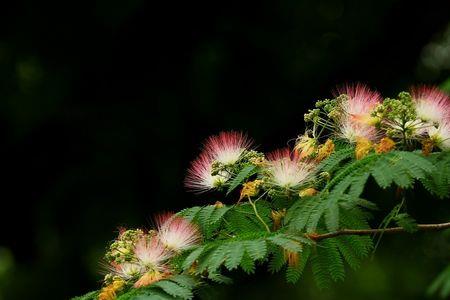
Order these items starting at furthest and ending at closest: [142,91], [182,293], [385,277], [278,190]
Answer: [142,91] < [385,277] < [278,190] < [182,293]

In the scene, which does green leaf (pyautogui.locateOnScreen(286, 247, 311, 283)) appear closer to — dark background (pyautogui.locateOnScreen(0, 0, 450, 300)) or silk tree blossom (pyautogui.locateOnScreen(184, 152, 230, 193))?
silk tree blossom (pyautogui.locateOnScreen(184, 152, 230, 193))

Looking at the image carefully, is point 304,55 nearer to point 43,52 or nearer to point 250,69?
point 250,69

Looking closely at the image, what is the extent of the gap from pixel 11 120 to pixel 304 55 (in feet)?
8.34

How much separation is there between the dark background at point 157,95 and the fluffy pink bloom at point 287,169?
5.07 meters

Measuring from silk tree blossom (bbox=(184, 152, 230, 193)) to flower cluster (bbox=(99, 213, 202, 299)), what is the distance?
0.59ft

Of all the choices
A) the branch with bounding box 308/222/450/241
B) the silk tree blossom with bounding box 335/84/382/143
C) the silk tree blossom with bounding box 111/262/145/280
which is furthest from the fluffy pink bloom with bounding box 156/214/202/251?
the silk tree blossom with bounding box 335/84/382/143

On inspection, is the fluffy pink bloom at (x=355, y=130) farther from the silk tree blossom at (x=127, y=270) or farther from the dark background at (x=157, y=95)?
the dark background at (x=157, y=95)

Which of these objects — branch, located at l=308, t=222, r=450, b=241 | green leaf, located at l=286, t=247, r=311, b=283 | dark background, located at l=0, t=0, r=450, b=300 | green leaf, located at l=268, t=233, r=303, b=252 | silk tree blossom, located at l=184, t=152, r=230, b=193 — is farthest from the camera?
dark background, located at l=0, t=0, r=450, b=300

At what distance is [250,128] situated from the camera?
323 inches

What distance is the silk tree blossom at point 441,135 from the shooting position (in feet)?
9.35

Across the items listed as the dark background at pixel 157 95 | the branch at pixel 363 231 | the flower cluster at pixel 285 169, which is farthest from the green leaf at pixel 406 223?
the dark background at pixel 157 95

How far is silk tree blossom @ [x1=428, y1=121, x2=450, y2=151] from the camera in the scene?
2.85 m

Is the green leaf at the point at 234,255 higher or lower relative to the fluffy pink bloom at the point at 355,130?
lower

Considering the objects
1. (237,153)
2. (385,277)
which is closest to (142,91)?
(385,277)
